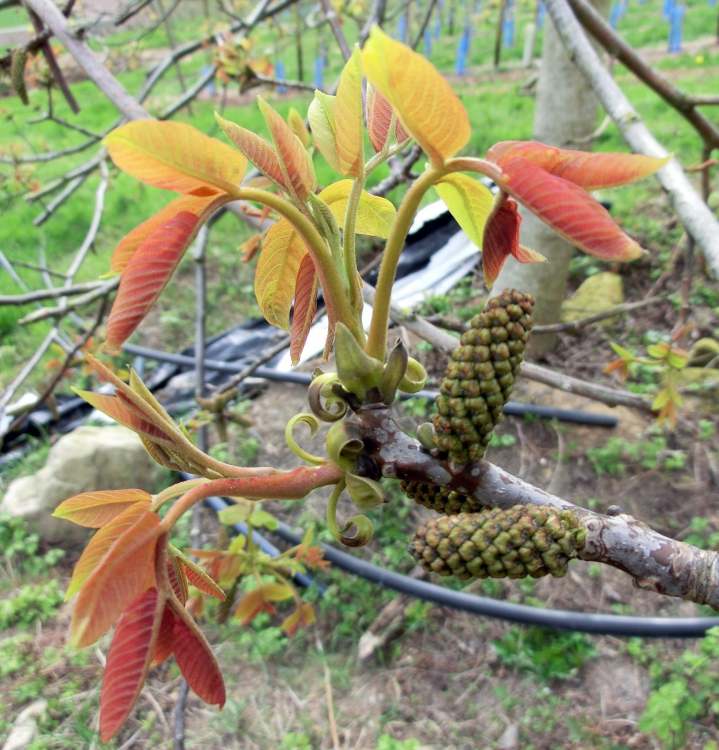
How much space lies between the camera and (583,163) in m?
0.48

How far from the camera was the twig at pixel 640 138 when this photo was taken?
35.4 inches

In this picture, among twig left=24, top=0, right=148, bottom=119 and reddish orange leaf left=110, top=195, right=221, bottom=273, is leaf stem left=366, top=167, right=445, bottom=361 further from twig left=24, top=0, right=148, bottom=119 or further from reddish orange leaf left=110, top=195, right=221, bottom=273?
twig left=24, top=0, right=148, bottom=119

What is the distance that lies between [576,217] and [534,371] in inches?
43.4

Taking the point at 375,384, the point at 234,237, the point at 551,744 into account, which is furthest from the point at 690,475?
the point at 234,237

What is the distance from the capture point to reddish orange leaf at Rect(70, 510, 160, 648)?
1.56 feet

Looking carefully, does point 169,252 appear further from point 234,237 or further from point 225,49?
point 234,237

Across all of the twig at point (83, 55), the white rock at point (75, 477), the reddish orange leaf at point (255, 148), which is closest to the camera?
the reddish orange leaf at point (255, 148)

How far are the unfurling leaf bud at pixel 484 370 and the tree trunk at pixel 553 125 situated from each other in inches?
91.5

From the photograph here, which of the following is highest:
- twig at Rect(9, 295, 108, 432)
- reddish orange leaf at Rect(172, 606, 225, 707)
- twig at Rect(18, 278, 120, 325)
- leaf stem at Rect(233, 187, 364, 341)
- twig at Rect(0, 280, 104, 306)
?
leaf stem at Rect(233, 187, 364, 341)

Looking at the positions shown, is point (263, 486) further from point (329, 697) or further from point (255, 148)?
point (329, 697)

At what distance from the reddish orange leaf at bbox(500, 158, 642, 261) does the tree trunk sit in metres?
2.40

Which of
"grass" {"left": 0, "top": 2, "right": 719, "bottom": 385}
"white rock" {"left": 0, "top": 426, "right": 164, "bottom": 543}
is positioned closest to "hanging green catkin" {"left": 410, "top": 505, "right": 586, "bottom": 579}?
"grass" {"left": 0, "top": 2, "right": 719, "bottom": 385}

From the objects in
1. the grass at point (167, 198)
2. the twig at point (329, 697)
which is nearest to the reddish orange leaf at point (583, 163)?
the twig at point (329, 697)

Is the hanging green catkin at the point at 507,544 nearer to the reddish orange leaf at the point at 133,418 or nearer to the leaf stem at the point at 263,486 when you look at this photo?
the leaf stem at the point at 263,486
